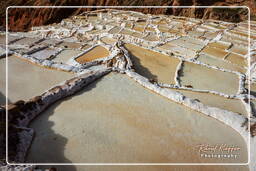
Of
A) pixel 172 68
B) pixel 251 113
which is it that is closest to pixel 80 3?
pixel 172 68

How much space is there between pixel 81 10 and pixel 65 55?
74.1ft

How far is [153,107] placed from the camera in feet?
17.5

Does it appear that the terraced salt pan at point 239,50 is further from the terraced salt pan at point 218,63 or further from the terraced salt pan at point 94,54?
the terraced salt pan at point 94,54

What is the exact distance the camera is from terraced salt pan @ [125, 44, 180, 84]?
876 cm

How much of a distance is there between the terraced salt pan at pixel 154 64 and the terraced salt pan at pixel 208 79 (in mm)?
611

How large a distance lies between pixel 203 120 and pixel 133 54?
6585mm

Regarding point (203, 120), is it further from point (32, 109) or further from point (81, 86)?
point (32, 109)

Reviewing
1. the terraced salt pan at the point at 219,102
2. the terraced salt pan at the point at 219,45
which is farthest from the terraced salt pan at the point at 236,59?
the terraced salt pan at the point at 219,102

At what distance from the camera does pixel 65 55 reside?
10.0 metres

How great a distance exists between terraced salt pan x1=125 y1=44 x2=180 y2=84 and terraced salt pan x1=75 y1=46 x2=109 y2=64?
1.57m

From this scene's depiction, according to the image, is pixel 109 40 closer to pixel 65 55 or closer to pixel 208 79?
pixel 65 55

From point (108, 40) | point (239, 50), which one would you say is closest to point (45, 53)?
point (108, 40)

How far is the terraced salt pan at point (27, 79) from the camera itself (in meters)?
5.83

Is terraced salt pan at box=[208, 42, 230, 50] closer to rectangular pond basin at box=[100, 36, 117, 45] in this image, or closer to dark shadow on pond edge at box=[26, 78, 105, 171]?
rectangular pond basin at box=[100, 36, 117, 45]
